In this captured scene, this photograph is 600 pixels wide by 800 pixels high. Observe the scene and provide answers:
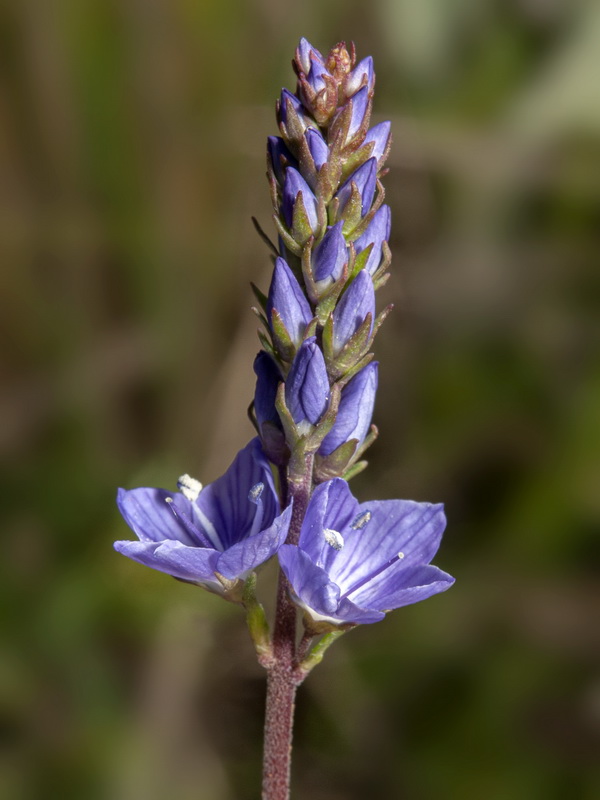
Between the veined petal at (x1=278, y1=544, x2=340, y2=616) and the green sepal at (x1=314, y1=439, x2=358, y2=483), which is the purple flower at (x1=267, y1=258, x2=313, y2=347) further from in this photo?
the veined petal at (x1=278, y1=544, x2=340, y2=616)

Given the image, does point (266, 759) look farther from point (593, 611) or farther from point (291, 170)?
point (593, 611)

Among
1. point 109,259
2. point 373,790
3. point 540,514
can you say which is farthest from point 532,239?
point 373,790

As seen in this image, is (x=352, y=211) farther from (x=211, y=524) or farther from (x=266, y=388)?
(x=211, y=524)

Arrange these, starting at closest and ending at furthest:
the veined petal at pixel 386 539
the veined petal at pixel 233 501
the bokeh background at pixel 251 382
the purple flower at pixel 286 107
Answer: the purple flower at pixel 286 107 → the veined petal at pixel 386 539 → the veined petal at pixel 233 501 → the bokeh background at pixel 251 382

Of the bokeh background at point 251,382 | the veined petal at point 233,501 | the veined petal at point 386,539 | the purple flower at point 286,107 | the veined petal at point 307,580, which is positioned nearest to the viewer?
the veined petal at point 307,580

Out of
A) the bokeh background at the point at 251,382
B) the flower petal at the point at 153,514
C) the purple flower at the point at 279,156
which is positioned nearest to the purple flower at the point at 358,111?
the purple flower at the point at 279,156

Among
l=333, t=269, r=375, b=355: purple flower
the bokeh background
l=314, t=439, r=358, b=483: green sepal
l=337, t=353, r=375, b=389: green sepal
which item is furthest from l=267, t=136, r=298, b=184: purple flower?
the bokeh background

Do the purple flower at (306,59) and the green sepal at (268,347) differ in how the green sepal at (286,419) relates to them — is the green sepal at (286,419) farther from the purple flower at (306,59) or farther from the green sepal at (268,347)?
the purple flower at (306,59)
